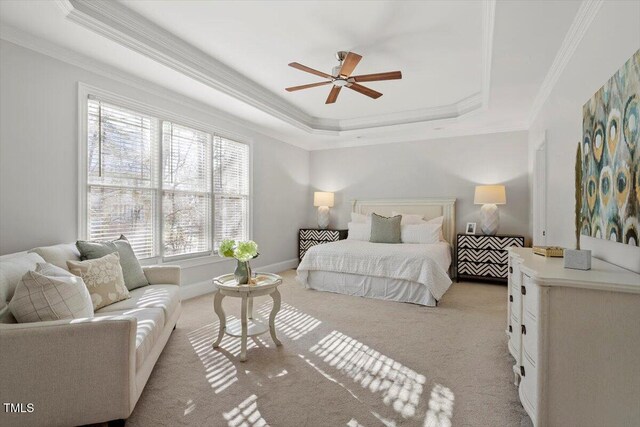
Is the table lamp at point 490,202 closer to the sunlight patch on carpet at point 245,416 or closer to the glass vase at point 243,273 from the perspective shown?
the glass vase at point 243,273

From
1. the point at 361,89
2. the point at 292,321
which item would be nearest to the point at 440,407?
the point at 292,321

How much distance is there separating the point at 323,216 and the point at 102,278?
4532 millimetres

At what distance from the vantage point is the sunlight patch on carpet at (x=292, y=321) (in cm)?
318

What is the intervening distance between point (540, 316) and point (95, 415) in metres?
2.27

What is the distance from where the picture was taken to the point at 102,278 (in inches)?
98.9

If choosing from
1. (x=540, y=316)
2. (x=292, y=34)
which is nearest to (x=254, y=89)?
(x=292, y=34)

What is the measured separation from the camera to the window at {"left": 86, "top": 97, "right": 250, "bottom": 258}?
133 inches

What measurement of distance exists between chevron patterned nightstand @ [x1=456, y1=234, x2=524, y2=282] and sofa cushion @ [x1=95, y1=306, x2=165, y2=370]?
4503 millimetres

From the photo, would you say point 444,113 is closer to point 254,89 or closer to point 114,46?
point 254,89

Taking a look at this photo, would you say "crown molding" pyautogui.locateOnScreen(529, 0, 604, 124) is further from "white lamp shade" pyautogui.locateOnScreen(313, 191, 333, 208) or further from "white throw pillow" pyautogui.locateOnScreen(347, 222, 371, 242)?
"white lamp shade" pyautogui.locateOnScreen(313, 191, 333, 208)

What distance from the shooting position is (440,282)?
4.08 meters

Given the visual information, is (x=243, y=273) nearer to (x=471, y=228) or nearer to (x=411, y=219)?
(x=411, y=219)

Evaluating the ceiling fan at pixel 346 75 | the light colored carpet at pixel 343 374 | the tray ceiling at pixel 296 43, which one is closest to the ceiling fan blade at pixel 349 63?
the ceiling fan at pixel 346 75

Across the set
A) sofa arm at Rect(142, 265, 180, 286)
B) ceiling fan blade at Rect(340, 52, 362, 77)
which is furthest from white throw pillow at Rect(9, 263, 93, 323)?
ceiling fan blade at Rect(340, 52, 362, 77)
